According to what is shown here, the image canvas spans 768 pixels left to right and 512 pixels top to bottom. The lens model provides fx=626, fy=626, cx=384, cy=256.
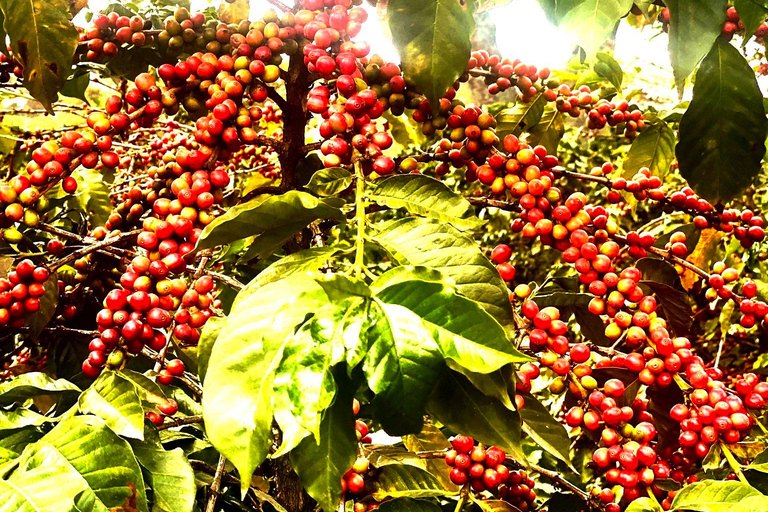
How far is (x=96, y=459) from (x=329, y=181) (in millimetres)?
396

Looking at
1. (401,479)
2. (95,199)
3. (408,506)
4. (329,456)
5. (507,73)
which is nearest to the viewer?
(329,456)

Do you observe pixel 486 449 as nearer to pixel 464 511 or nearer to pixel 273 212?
pixel 464 511

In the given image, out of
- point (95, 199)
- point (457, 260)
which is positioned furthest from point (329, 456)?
point (95, 199)

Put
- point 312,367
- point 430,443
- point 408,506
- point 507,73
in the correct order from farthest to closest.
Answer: point 430,443 < point 507,73 < point 408,506 < point 312,367

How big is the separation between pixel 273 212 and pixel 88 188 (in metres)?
1.32

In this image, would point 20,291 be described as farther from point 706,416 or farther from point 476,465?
point 706,416

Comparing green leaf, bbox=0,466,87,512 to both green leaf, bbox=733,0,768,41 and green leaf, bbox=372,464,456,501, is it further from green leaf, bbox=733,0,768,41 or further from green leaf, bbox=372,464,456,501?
green leaf, bbox=733,0,768,41

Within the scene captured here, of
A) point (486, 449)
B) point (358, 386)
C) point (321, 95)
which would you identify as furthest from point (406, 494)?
point (321, 95)

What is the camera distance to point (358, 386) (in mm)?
540

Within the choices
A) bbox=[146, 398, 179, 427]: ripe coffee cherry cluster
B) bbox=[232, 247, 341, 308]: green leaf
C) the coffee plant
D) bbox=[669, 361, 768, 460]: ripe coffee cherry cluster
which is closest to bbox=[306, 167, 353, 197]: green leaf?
the coffee plant

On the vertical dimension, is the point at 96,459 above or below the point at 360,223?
below

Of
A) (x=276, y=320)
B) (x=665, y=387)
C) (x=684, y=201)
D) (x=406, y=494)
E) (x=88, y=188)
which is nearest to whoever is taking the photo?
(x=276, y=320)

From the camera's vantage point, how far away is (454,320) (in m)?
0.51

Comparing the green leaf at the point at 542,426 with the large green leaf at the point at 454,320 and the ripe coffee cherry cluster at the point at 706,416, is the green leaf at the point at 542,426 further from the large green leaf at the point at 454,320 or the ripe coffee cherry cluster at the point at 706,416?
the large green leaf at the point at 454,320
